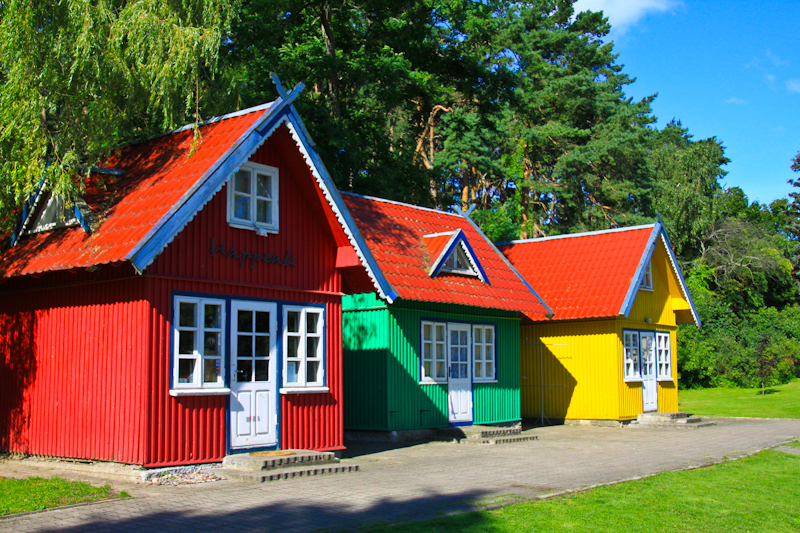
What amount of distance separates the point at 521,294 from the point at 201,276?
37.3 feet

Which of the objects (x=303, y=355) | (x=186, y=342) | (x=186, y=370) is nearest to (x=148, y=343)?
(x=186, y=342)

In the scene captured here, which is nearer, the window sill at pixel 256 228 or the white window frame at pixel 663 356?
the window sill at pixel 256 228

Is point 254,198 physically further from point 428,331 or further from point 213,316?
point 428,331

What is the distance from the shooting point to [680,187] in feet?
165

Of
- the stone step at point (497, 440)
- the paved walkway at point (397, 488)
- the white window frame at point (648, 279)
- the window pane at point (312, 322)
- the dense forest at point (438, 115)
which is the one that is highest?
the dense forest at point (438, 115)

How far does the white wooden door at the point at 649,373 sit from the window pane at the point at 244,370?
15819mm

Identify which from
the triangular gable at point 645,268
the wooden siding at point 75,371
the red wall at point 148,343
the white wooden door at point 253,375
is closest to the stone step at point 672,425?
the triangular gable at point 645,268

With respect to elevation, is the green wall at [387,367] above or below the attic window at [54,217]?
below

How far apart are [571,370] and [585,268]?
11.3 ft

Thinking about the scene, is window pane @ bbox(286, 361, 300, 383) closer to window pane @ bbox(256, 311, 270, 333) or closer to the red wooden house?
the red wooden house

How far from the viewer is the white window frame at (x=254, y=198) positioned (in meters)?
13.4

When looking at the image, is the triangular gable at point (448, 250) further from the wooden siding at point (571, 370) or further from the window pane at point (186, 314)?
the window pane at point (186, 314)

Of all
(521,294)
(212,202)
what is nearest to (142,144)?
(212,202)

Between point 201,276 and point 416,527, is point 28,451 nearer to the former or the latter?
point 201,276
